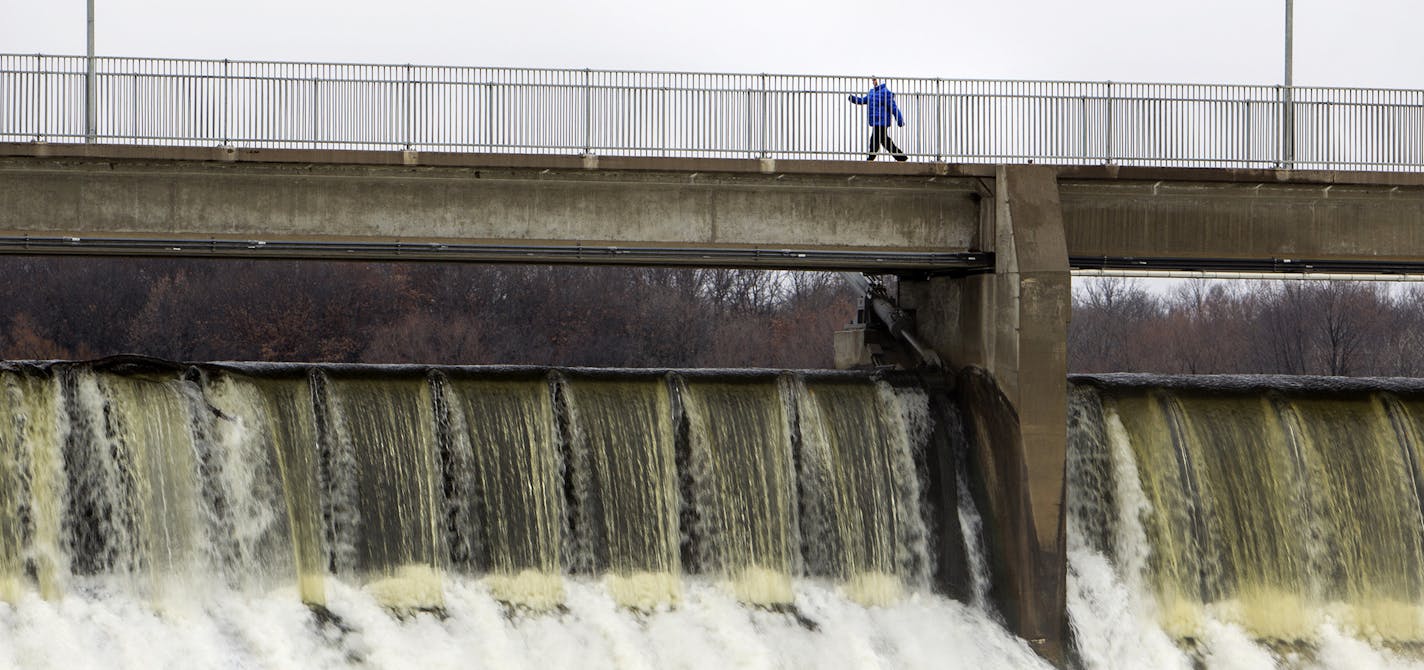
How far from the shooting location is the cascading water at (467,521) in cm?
2223

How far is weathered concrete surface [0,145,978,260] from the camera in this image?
78.4ft

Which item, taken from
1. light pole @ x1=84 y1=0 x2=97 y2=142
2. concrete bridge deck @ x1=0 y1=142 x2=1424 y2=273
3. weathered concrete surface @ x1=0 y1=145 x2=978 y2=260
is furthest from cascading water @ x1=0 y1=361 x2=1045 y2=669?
light pole @ x1=84 y1=0 x2=97 y2=142

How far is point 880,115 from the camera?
26156mm

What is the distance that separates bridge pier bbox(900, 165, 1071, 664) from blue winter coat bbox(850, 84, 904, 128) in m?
1.94

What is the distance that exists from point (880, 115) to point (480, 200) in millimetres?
6297

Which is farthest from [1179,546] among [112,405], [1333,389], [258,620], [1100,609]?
[112,405]

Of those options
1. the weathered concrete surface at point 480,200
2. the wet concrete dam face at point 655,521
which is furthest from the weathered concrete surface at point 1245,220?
the wet concrete dam face at point 655,521

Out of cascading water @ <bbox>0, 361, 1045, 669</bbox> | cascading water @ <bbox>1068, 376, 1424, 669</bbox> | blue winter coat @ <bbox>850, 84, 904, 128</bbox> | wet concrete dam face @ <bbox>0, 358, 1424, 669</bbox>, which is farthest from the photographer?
blue winter coat @ <bbox>850, 84, 904, 128</bbox>

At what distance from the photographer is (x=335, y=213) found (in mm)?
24578

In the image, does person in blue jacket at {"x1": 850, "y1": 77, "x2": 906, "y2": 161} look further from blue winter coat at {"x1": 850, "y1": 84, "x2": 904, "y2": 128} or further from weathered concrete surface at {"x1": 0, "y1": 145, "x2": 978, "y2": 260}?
weathered concrete surface at {"x1": 0, "y1": 145, "x2": 978, "y2": 260}

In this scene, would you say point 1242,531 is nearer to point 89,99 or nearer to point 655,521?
point 655,521

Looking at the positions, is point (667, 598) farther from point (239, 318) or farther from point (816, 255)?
point (239, 318)

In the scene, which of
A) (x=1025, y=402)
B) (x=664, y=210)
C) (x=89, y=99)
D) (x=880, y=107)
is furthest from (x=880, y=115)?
(x=89, y=99)

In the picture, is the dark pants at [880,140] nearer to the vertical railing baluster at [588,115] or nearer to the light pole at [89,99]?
the vertical railing baluster at [588,115]
